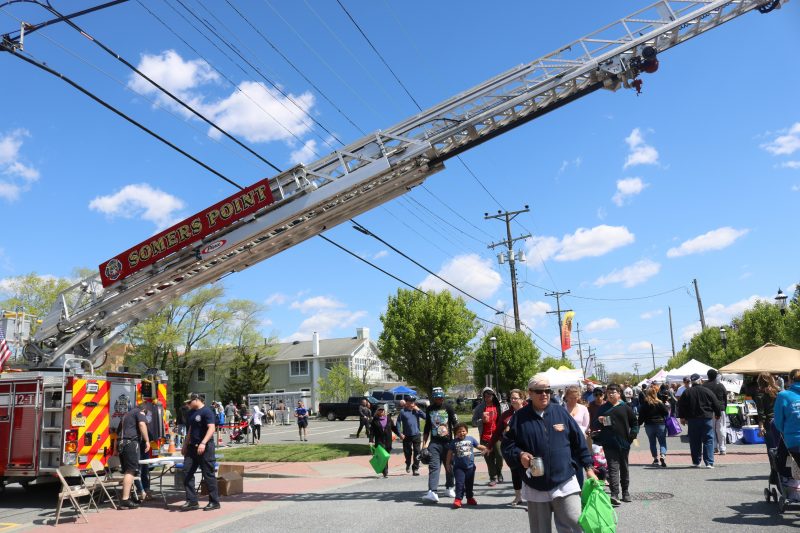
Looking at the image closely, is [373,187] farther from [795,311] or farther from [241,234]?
[795,311]

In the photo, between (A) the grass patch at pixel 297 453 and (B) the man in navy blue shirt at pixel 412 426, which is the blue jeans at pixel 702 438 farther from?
(A) the grass patch at pixel 297 453

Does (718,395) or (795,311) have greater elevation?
(795,311)

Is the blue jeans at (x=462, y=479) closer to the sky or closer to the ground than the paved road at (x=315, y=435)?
closer to the sky

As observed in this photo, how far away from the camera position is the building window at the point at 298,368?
6362cm

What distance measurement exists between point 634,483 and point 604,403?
5.96 feet

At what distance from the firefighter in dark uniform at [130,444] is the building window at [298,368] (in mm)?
53738

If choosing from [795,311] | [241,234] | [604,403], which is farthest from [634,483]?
[795,311]

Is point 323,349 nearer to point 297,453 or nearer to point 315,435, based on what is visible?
point 315,435

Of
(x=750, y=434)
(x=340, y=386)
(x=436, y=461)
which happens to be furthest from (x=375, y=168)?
(x=340, y=386)

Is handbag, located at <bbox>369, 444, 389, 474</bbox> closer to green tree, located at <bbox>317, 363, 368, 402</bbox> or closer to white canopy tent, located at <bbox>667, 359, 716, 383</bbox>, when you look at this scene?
white canopy tent, located at <bbox>667, 359, 716, 383</bbox>

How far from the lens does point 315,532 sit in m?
7.28

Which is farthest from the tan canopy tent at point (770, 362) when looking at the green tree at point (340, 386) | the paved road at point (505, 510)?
the green tree at point (340, 386)

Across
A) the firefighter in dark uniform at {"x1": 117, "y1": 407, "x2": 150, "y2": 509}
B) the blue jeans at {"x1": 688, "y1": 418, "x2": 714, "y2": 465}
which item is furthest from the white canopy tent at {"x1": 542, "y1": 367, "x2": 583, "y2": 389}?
the firefighter in dark uniform at {"x1": 117, "y1": 407, "x2": 150, "y2": 509}

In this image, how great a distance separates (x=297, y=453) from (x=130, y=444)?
26.0 feet
